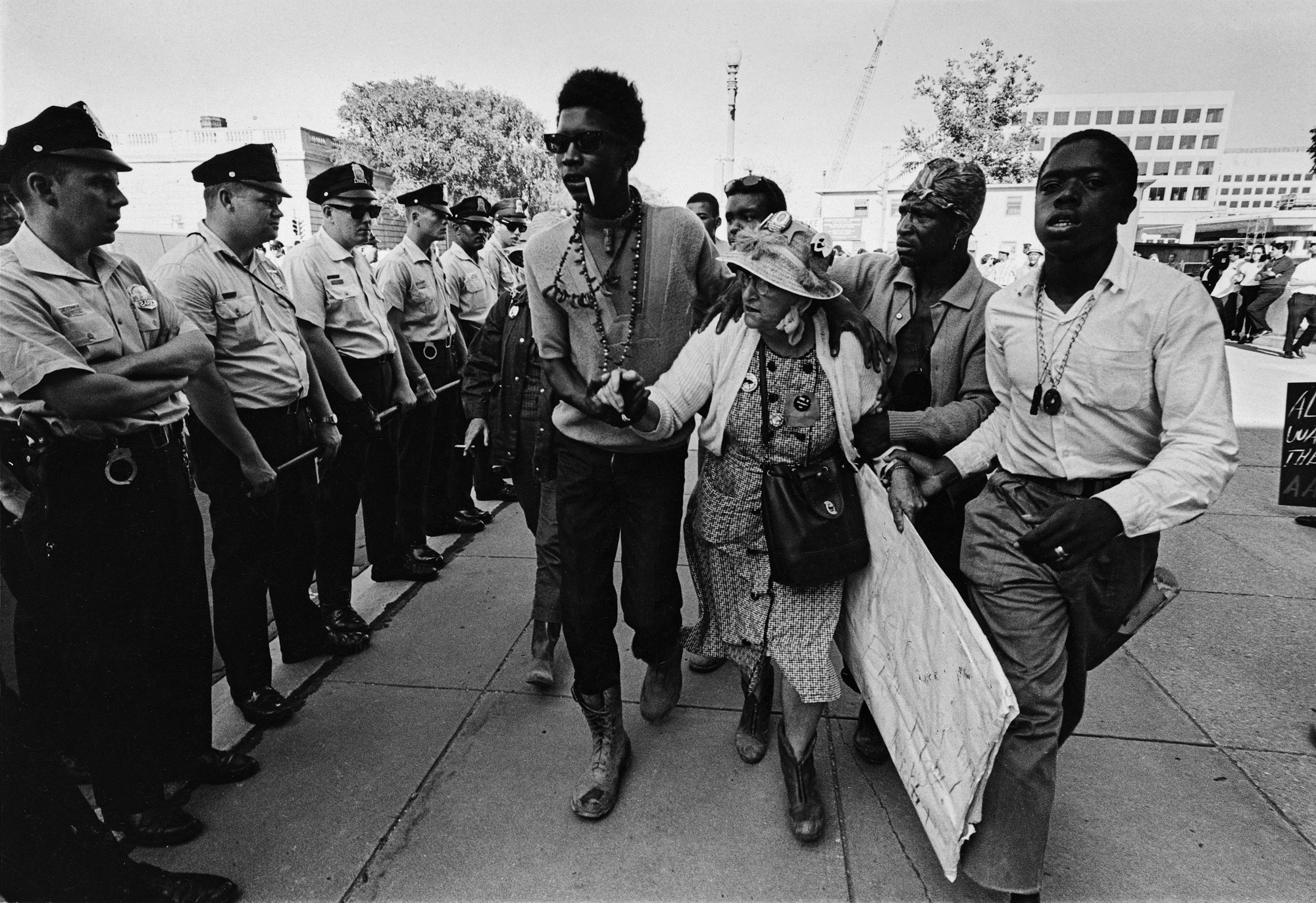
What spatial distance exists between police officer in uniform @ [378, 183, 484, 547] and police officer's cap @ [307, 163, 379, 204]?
50 cm

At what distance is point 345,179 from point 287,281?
26.6 inches

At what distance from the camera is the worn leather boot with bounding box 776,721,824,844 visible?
2.37m

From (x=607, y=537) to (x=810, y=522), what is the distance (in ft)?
2.28

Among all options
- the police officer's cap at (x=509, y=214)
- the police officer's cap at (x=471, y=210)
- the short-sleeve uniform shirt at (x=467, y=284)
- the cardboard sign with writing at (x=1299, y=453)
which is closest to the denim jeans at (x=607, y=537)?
the cardboard sign with writing at (x=1299, y=453)

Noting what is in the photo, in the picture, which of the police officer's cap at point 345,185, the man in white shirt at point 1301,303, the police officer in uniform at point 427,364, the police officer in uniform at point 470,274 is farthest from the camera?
the man in white shirt at point 1301,303

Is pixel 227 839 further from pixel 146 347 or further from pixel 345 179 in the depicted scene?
pixel 345 179

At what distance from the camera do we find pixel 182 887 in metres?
2.10

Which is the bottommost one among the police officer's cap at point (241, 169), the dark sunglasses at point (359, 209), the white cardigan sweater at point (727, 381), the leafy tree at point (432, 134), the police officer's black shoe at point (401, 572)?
the police officer's black shoe at point (401, 572)

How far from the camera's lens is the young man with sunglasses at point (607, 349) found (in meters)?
2.34

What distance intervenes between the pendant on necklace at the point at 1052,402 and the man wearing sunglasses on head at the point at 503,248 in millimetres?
4638

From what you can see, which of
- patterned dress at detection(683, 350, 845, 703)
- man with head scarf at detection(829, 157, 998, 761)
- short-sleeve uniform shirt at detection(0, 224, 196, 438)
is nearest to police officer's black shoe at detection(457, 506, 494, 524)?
short-sleeve uniform shirt at detection(0, 224, 196, 438)

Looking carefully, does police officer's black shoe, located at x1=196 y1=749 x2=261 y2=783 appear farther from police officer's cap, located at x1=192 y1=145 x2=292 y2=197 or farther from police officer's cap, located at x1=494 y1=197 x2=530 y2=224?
police officer's cap, located at x1=494 y1=197 x2=530 y2=224

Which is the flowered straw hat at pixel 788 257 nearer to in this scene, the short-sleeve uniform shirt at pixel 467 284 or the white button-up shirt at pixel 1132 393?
the white button-up shirt at pixel 1132 393

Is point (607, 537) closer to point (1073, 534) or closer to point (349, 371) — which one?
point (1073, 534)
